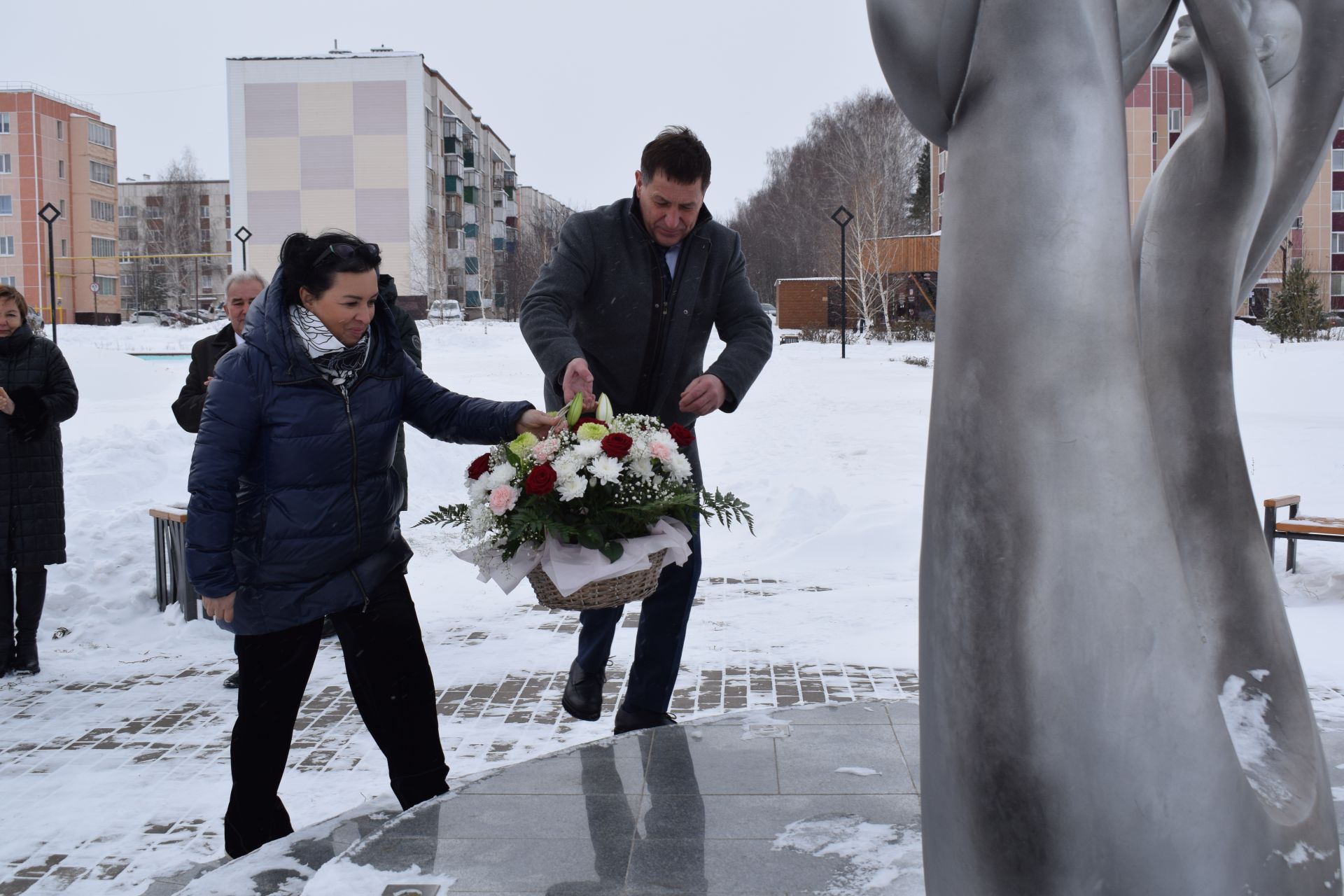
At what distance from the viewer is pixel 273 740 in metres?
3.92

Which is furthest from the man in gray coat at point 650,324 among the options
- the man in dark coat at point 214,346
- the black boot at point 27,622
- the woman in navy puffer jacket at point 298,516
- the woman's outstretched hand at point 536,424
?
the black boot at point 27,622

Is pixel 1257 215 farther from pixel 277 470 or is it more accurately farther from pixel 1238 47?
pixel 277 470

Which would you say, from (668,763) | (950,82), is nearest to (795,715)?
(668,763)

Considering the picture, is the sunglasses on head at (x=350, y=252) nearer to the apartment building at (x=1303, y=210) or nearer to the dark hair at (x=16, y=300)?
the dark hair at (x=16, y=300)

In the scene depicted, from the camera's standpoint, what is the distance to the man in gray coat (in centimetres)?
468

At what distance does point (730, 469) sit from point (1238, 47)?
36.1 feet

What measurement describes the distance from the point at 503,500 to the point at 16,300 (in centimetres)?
436

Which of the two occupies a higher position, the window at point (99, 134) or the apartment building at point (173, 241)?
the window at point (99, 134)

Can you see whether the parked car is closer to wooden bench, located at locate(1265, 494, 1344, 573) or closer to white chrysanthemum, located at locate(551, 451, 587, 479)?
wooden bench, located at locate(1265, 494, 1344, 573)

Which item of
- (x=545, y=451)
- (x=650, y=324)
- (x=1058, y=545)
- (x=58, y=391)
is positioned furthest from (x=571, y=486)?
(x=58, y=391)

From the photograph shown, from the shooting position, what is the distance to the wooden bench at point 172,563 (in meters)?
7.53

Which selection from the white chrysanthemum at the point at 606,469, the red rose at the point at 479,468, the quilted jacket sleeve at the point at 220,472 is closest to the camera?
the quilted jacket sleeve at the point at 220,472

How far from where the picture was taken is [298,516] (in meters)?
3.85

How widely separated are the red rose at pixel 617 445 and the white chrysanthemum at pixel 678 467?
17 cm
